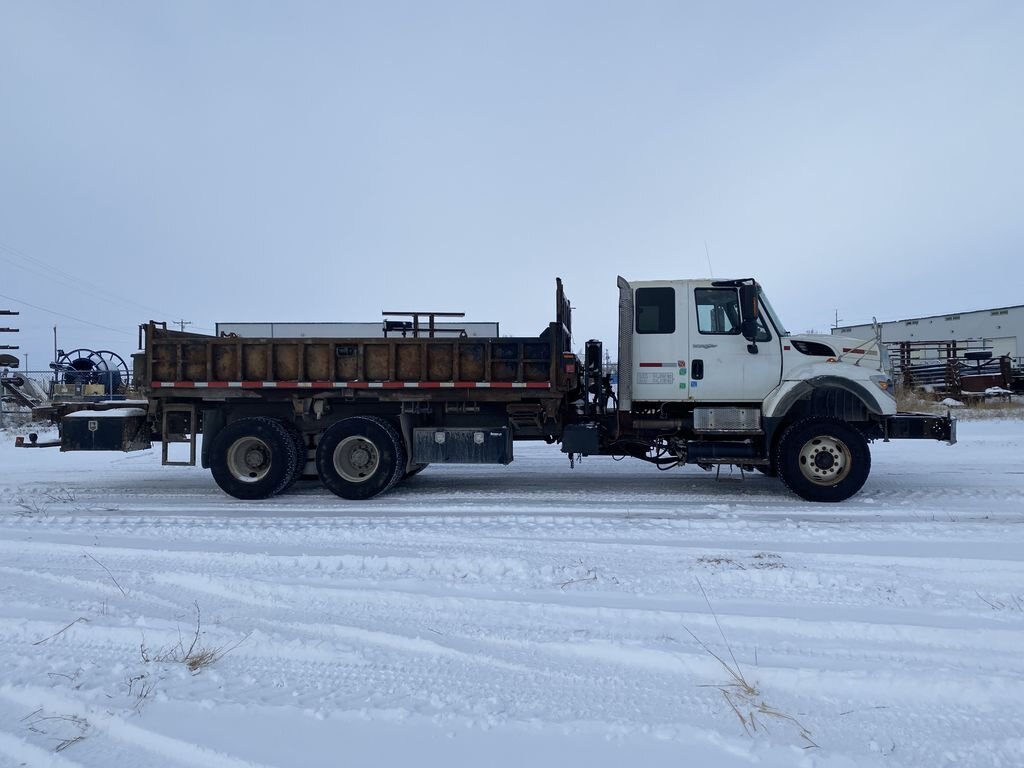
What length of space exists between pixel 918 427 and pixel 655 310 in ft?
11.3

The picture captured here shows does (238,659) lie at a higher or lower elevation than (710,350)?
lower

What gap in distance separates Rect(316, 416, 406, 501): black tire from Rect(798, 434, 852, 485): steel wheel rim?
4.94 m

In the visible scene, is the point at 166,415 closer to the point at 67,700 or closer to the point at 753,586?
the point at 67,700

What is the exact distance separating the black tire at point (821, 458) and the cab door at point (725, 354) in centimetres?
66

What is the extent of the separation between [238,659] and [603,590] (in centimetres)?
227

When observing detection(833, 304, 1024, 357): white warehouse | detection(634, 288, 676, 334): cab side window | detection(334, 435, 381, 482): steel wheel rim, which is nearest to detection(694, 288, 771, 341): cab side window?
detection(634, 288, 676, 334): cab side window

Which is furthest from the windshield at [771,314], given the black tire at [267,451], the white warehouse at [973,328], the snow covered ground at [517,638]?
the white warehouse at [973,328]

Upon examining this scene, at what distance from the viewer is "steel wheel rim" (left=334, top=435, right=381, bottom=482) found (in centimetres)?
779

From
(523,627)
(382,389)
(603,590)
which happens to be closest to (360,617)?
(523,627)

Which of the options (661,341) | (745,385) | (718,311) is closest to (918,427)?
(745,385)

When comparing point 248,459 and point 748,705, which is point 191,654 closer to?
point 748,705

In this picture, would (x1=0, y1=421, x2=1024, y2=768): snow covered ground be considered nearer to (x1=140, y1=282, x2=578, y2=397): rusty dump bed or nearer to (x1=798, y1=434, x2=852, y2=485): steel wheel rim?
(x1=798, y1=434, x2=852, y2=485): steel wheel rim

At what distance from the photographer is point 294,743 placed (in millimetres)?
2455

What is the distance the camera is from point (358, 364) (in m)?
7.76
